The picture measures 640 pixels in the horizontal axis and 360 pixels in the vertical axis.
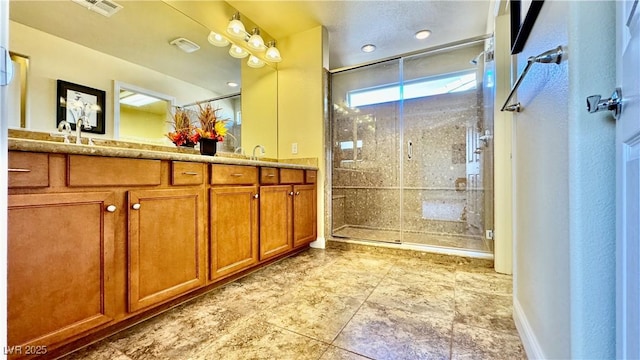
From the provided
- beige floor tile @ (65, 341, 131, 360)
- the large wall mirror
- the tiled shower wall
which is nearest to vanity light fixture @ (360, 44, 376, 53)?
the tiled shower wall

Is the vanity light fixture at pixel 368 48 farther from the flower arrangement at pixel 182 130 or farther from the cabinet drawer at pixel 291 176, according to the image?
the flower arrangement at pixel 182 130

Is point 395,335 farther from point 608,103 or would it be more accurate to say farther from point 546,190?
point 608,103

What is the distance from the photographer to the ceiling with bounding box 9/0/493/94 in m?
1.48

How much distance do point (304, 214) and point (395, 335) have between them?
4.66ft

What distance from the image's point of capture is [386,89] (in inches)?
129

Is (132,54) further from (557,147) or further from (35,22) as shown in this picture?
(557,147)

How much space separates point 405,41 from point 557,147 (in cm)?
266

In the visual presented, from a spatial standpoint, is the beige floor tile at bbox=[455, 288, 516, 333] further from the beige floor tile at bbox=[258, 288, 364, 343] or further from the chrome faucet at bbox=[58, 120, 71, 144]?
the chrome faucet at bbox=[58, 120, 71, 144]

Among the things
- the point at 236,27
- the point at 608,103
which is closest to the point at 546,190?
the point at 608,103

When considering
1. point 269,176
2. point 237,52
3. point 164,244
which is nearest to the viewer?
point 164,244

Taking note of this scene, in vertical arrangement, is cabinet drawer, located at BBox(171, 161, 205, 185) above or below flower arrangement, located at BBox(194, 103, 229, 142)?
below

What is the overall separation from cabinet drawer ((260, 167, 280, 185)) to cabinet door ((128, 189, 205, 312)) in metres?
0.55

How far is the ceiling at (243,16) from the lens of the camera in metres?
1.48

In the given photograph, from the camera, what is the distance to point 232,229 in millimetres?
1635
